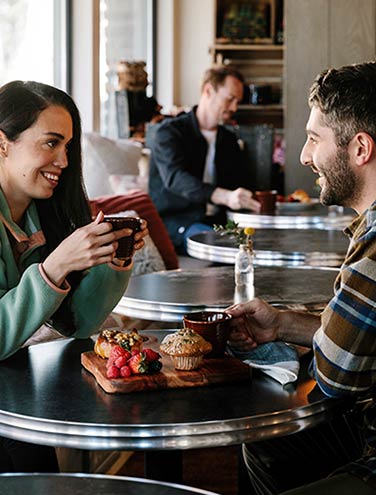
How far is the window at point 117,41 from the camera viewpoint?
6797 millimetres

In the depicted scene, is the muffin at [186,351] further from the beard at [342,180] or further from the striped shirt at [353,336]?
the beard at [342,180]

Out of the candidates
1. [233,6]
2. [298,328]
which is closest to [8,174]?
[298,328]

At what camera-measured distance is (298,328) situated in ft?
6.19

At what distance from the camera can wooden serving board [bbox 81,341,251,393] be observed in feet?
5.13

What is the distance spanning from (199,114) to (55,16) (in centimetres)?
127

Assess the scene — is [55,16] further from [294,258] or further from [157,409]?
[157,409]

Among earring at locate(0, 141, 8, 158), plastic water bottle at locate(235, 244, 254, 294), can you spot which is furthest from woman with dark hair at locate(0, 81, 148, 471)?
plastic water bottle at locate(235, 244, 254, 294)

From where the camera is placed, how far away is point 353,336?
5.10 ft

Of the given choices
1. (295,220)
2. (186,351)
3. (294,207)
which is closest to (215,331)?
(186,351)

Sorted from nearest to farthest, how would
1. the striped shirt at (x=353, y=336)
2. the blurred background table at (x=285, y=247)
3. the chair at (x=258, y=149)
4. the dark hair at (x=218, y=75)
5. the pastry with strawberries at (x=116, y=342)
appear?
the striped shirt at (x=353, y=336) → the pastry with strawberries at (x=116, y=342) → the blurred background table at (x=285, y=247) → the dark hair at (x=218, y=75) → the chair at (x=258, y=149)

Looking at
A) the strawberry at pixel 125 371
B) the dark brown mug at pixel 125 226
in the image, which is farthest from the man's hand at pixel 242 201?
the strawberry at pixel 125 371

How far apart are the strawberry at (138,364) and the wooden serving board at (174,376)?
0.04 feet

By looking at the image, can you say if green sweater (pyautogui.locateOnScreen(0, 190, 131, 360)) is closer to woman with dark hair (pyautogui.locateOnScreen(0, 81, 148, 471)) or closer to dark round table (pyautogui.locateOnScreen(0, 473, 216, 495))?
woman with dark hair (pyautogui.locateOnScreen(0, 81, 148, 471))

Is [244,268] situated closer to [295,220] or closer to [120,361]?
[120,361]
